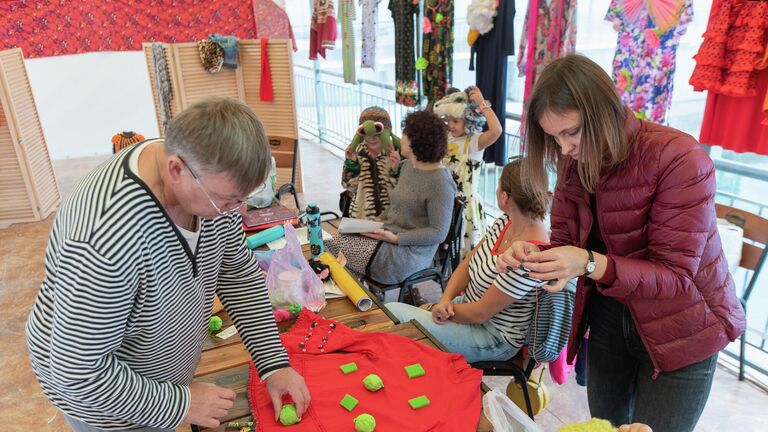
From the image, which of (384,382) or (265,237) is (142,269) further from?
(265,237)

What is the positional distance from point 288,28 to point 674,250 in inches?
284

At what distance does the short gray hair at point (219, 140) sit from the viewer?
0.96 meters

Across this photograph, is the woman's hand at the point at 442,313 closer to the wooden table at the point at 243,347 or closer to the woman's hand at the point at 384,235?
the wooden table at the point at 243,347

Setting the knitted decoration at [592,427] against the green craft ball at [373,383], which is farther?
the green craft ball at [373,383]

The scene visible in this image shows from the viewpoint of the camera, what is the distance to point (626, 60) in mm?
Result: 2898

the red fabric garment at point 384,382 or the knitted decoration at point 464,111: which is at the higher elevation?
the knitted decoration at point 464,111

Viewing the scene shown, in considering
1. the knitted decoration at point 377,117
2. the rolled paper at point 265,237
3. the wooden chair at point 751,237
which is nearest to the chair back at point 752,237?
the wooden chair at point 751,237

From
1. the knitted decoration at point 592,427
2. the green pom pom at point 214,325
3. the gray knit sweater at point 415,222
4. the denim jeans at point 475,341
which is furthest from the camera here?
the gray knit sweater at point 415,222

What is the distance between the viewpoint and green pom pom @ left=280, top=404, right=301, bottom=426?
51.3 inches

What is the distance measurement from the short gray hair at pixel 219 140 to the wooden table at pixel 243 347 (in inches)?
29.6

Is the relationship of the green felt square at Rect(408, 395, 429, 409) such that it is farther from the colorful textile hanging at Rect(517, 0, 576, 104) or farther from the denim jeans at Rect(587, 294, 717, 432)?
the colorful textile hanging at Rect(517, 0, 576, 104)

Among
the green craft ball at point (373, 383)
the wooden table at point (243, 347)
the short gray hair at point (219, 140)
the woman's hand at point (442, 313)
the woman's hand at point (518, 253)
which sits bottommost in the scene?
the woman's hand at point (442, 313)

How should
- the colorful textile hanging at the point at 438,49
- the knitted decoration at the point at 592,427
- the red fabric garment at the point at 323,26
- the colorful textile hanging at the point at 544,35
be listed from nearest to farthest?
1. the knitted decoration at the point at 592,427
2. the colorful textile hanging at the point at 544,35
3. the colorful textile hanging at the point at 438,49
4. the red fabric garment at the point at 323,26

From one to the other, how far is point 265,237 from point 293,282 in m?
0.65
